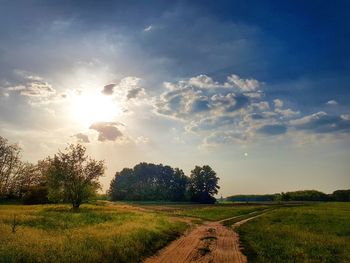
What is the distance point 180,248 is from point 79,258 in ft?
29.4

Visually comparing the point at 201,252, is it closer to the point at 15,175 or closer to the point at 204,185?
the point at 15,175

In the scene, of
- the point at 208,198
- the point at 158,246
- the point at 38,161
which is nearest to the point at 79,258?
the point at 158,246

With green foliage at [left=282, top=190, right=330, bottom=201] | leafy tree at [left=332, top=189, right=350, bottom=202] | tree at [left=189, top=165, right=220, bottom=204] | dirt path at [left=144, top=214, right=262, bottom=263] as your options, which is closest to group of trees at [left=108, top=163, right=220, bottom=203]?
tree at [left=189, top=165, right=220, bottom=204]

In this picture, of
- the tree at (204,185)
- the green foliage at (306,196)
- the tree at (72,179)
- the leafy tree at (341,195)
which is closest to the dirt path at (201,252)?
the tree at (72,179)

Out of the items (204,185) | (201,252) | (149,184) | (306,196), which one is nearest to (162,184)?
(149,184)

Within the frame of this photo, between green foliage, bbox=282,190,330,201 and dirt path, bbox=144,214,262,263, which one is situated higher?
green foliage, bbox=282,190,330,201

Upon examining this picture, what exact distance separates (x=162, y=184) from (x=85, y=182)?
9828 cm

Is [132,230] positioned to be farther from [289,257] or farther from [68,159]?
[68,159]

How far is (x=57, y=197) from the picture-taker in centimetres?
5609

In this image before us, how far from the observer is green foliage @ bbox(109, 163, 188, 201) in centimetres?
14188

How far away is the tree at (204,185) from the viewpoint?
438ft

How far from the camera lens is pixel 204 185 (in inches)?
5285

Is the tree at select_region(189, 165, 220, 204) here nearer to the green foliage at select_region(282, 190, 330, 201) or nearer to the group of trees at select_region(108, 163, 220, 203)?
the group of trees at select_region(108, 163, 220, 203)

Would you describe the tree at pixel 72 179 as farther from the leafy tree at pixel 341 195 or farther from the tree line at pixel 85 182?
the leafy tree at pixel 341 195
